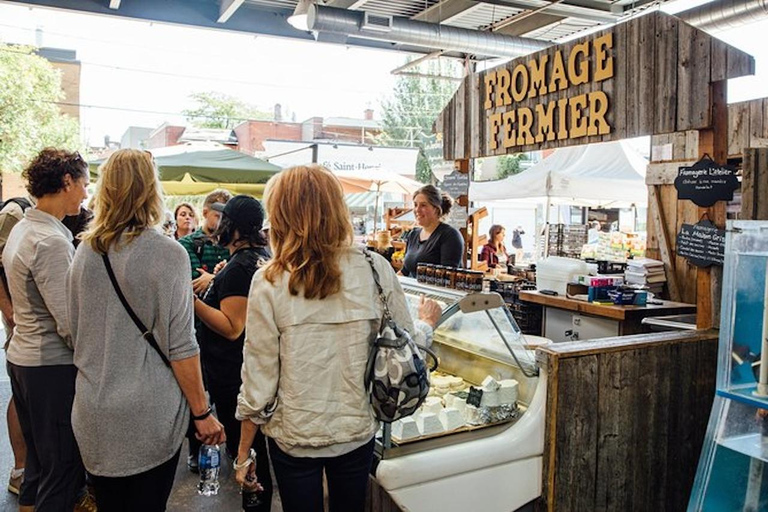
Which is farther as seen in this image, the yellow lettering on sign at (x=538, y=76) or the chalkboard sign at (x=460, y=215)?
the chalkboard sign at (x=460, y=215)

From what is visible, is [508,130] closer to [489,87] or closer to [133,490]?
[489,87]

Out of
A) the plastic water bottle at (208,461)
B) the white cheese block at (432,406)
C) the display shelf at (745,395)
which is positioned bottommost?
the plastic water bottle at (208,461)

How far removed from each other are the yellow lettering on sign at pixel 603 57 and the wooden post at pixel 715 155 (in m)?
0.70

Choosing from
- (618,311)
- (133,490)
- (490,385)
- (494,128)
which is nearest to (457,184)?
(494,128)

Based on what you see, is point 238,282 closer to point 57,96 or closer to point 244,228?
point 244,228

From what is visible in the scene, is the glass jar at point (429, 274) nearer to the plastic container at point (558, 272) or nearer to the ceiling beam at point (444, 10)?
the plastic container at point (558, 272)

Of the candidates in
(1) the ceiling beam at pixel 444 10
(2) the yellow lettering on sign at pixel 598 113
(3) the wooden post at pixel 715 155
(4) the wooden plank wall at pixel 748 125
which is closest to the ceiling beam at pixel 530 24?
(1) the ceiling beam at pixel 444 10

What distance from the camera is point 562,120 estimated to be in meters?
3.72

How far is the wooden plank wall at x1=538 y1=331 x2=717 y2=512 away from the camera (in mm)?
2404

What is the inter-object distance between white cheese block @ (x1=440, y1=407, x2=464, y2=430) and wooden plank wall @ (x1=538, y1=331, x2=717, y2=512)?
13.7 inches

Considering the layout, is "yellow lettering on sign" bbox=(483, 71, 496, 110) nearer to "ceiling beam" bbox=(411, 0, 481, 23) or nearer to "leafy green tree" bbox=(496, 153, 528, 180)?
"ceiling beam" bbox=(411, 0, 481, 23)

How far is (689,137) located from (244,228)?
16.0ft

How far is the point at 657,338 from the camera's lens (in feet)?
8.74

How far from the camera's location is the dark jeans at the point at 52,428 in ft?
7.84
